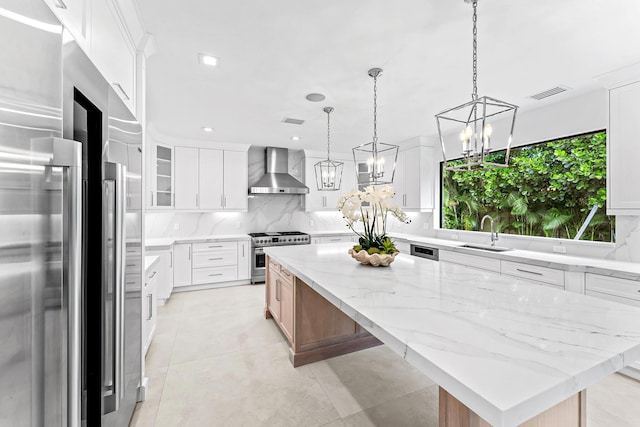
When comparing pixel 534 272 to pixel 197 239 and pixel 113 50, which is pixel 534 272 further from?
pixel 197 239

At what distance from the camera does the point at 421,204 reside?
4.90 m

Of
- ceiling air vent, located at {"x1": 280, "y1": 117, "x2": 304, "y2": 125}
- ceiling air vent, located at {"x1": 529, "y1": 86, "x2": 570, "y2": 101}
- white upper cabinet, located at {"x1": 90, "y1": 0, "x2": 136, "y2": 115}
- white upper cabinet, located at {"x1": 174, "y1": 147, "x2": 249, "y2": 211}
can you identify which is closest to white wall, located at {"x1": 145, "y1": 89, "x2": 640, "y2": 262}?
ceiling air vent, located at {"x1": 529, "y1": 86, "x2": 570, "y2": 101}

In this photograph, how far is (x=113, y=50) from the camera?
153 cm

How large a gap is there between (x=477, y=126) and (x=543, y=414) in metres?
3.94

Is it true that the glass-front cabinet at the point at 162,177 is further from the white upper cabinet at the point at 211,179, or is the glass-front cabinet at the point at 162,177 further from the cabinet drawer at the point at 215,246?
the cabinet drawer at the point at 215,246

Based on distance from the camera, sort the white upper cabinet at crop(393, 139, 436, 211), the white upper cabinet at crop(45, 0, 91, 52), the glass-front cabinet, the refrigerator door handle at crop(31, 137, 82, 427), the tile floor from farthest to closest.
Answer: the white upper cabinet at crop(393, 139, 436, 211)
the glass-front cabinet
the tile floor
the white upper cabinet at crop(45, 0, 91, 52)
the refrigerator door handle at crop(31, 137, 82, 427)

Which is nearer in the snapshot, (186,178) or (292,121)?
(292,121)

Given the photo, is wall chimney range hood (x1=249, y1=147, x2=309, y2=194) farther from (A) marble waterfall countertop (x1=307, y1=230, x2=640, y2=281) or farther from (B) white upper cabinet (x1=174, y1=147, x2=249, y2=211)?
(A) marble waterfall countertop (x1=307, y1=230, x2=640, y2=281)

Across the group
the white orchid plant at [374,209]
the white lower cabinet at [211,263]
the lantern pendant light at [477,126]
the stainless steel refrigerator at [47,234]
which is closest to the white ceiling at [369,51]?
the lantern pendant light at [477,126]

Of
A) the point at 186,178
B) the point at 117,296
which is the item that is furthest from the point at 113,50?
the point at 186,178

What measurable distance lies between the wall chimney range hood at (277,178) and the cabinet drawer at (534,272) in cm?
345

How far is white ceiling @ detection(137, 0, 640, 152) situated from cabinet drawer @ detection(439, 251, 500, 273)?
1861mm

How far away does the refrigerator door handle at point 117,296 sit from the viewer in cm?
103

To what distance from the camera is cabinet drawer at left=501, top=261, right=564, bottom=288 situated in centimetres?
284
